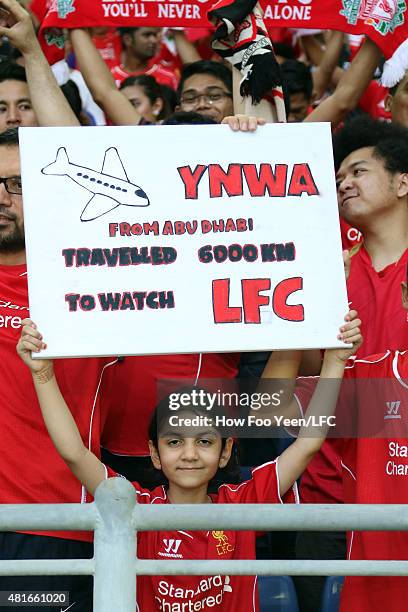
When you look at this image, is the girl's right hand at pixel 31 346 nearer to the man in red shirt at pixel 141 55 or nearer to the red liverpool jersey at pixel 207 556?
the red liverpool jersey at pixel 207 556

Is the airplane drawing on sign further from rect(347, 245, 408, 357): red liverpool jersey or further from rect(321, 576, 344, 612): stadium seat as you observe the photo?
rect(321, 576, 344, 612): stadium seat

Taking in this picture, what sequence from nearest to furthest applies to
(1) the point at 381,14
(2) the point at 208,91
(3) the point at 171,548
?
(3) the point at 171,548
(1) the point at 381,14
(2) the point at 208,91

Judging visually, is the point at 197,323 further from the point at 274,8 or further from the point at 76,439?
the point at 274,8

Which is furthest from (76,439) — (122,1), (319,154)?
(122,1)

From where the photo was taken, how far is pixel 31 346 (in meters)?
2.98

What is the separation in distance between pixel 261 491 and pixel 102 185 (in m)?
0.95

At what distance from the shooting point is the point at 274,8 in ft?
16.2

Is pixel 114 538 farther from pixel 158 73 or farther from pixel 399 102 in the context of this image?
pixel 158 73

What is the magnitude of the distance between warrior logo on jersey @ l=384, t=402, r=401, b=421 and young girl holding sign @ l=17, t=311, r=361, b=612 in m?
0.17

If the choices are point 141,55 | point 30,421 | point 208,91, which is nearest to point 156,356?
point 30,421

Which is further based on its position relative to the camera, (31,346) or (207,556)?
(207,556)

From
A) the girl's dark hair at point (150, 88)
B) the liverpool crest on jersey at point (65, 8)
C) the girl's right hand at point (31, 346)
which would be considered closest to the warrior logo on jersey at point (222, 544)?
the girl's right hand at point (31, 346)

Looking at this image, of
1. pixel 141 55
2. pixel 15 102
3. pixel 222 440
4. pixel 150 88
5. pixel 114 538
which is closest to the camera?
pixel 114 538

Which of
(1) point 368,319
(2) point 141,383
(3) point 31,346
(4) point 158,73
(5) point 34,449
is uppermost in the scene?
(4) point 158,73
